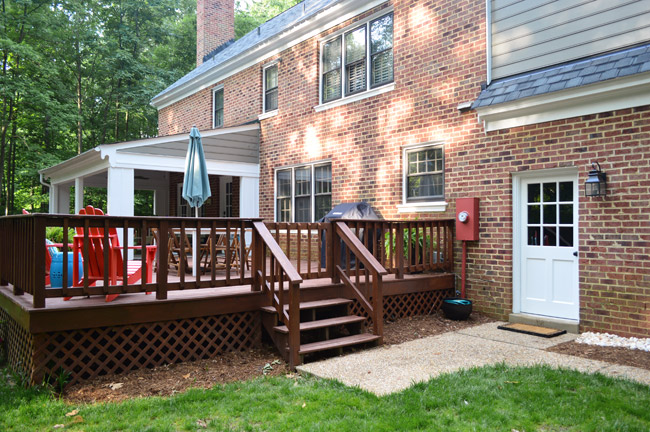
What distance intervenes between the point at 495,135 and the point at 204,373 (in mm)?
5234

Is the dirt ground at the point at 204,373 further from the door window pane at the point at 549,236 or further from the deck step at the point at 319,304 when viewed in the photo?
the door window pane at the point at 549,236

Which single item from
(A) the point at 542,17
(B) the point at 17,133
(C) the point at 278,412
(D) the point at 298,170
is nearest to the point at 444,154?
(A) the point at 542,17

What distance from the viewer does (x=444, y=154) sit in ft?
25.6

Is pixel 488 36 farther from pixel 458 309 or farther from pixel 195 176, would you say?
pixel 195 176

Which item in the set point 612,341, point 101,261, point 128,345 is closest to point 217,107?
point 101,261

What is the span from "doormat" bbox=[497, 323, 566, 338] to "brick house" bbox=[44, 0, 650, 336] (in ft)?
0.52

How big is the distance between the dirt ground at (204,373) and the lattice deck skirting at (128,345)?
12 cm

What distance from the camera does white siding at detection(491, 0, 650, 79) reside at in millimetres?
5797

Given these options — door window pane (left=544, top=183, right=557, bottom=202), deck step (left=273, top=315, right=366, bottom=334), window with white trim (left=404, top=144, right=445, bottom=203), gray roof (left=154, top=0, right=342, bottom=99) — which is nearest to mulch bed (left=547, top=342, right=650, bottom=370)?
door window pane (left=544, top=183, right=557, bottom=202)

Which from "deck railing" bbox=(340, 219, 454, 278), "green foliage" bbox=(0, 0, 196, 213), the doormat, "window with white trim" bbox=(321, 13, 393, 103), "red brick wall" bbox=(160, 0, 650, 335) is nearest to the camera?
"red brick wall" bbox=(160, 0, 650, 335)

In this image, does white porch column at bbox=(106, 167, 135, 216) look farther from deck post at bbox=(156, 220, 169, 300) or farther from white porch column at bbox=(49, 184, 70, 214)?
white porch column at bbox=(49, 184, 70, 214)

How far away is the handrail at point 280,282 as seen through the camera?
482cm

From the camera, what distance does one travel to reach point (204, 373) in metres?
4.74

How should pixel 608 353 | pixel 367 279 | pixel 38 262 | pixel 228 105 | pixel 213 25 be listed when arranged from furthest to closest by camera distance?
pixel 213 25, pixel 228 105, pixel 367 279, pixel 608 353, pixel 38 262
